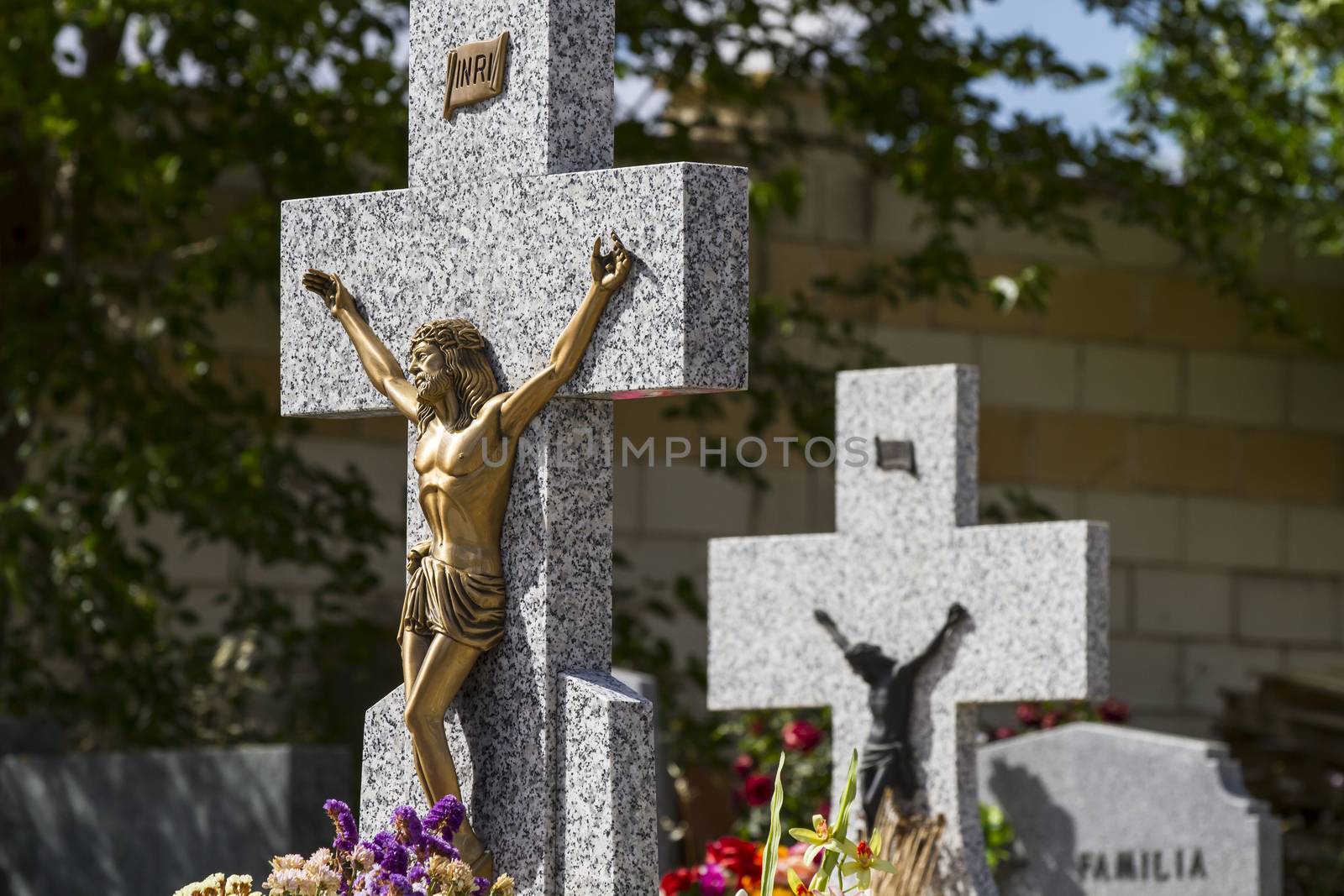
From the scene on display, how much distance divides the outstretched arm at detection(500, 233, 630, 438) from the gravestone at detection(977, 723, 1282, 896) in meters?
3.60

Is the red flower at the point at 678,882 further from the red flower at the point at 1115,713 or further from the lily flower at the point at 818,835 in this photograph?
the red flower at the point at 1115,713

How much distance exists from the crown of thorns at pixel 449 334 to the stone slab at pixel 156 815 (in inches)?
110

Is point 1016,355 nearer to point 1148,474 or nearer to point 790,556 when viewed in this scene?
point 1148,474

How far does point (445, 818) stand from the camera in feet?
10.7

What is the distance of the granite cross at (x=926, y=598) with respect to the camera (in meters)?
5.41

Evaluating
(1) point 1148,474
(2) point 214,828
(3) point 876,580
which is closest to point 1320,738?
(1) point 1148,474

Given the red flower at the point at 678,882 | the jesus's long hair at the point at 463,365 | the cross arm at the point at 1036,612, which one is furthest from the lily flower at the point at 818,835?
the cross arm at the point at 1036,612

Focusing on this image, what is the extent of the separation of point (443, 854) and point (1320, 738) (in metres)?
7.89

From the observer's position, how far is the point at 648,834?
345cm

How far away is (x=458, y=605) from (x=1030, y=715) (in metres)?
5.30

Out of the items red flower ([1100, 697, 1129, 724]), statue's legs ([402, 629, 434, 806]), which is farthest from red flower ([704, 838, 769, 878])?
red flower ([1100, 697, 1129, 724])

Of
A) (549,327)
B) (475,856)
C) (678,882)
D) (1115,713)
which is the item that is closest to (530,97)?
(549,327)

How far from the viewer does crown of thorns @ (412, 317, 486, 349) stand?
11.8 feet

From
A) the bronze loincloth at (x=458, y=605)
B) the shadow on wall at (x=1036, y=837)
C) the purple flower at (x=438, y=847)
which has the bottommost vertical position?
the shadow on wall at (x=1036, y=837)
